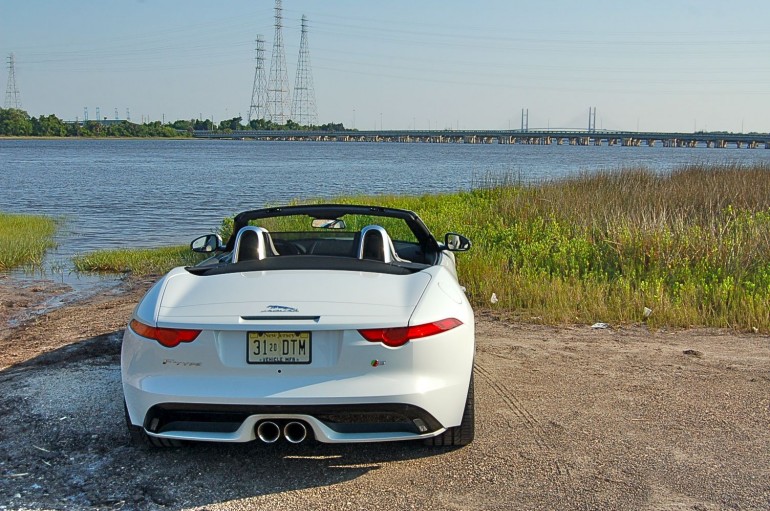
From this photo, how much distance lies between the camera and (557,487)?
4.05 meters

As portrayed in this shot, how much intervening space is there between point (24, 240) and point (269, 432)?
44.7 ft

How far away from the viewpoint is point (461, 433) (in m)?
4.36

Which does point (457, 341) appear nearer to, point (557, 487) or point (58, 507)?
point (557, 487)

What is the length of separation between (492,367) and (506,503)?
250cm

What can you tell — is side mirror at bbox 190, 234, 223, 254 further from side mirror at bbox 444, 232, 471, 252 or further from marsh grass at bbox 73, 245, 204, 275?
marsh grass at bbox 73, 245, 204, 275

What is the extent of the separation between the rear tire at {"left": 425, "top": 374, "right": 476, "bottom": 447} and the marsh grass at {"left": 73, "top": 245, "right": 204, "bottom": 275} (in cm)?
892

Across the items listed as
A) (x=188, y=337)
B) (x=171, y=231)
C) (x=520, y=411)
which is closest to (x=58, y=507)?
(x=188, y=337)

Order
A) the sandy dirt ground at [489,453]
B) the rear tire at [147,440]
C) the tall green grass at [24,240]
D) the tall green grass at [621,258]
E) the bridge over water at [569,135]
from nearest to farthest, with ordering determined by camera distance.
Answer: the sandy dirt ground at [489,453] < the rear tire at [147,440] < the tall green grass at [621,258] < the tall green grass at [24,240] < the bridge over water at [569,135]

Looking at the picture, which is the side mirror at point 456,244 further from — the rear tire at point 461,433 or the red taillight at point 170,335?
the red taillight at point 170,335

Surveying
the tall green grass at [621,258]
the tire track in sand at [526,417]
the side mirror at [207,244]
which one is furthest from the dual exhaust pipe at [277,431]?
the tall green grass at [621,258]

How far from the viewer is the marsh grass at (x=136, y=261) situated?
43.0 feet

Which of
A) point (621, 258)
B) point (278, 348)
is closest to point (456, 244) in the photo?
point (278, 348)

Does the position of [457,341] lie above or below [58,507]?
above

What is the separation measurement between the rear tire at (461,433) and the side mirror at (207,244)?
8.29ft
